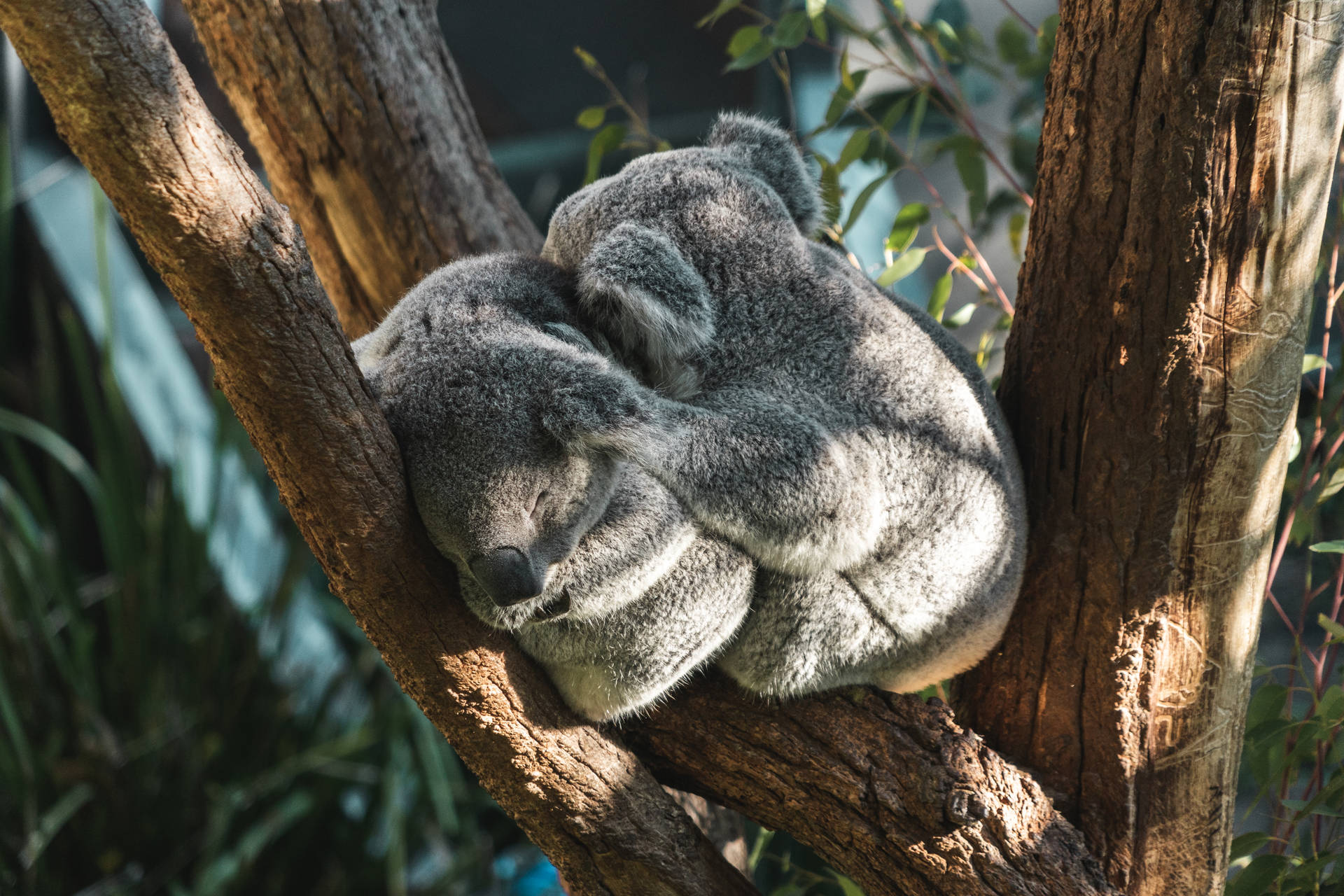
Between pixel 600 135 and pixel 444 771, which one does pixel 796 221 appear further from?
pixel 444 771

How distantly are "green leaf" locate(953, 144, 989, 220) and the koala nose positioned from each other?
1332mm

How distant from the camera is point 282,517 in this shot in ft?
12.2

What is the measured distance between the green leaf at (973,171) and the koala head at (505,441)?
1116 millimetres

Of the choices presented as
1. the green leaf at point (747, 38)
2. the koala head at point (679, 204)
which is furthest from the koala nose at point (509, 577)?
the green leaf at point (747, 38)

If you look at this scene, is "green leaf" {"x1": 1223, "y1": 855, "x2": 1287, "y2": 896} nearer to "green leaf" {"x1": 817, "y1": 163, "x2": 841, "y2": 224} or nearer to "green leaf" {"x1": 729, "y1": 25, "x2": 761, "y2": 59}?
"green leaf" {"x1": 817, "y1": 163, "x2": 841, "y2": 224}

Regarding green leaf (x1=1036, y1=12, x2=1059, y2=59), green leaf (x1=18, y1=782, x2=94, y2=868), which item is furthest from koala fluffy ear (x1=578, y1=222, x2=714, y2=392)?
green leaf (x1=18, y1=782, x2=94, y2=868)

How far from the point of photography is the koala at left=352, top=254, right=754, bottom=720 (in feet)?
3.68

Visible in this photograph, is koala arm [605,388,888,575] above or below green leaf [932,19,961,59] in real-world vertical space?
below

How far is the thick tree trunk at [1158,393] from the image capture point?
3.94 feet

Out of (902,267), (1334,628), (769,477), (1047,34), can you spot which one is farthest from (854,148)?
(1334,628)

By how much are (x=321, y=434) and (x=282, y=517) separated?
2.95 meters

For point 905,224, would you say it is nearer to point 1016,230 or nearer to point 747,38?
point 1016,230

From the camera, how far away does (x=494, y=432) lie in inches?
44.6

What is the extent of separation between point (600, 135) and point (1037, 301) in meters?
1.03
